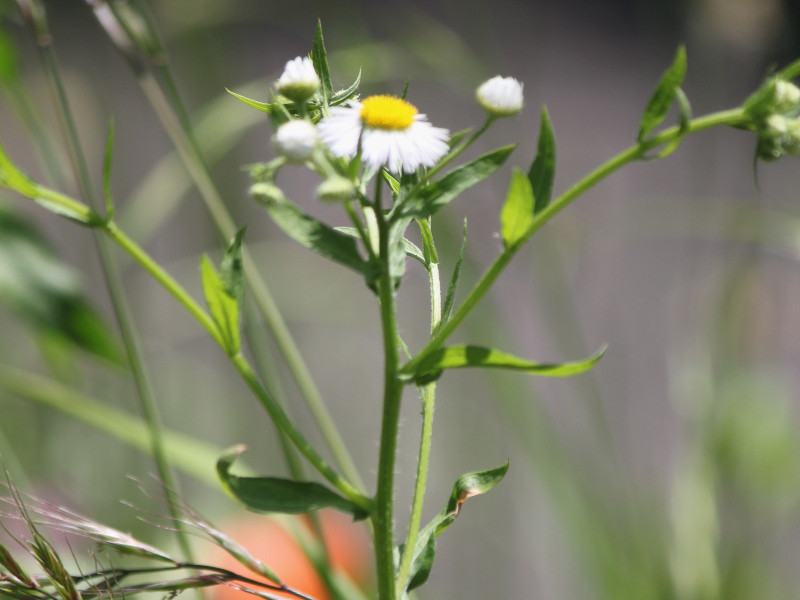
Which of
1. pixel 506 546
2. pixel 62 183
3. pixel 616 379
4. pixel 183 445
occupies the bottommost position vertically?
pixel 506 546

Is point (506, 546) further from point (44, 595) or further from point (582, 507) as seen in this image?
point (44, 595)

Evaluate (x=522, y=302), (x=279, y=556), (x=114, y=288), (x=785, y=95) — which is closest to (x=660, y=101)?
(x=785, y=95)

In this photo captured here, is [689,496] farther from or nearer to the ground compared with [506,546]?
farther from the ground

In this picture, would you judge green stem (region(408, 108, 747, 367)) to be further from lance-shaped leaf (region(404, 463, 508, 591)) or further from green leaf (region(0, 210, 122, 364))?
green leaf (region(0, 210, 122, 364))

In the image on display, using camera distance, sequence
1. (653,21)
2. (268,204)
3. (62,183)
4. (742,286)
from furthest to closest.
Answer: (653,21), (742,286), (62,183), (268,204)

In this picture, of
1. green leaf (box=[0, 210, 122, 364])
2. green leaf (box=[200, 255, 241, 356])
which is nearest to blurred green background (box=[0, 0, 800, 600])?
green leaf (box=[0, 210, 122, 364])

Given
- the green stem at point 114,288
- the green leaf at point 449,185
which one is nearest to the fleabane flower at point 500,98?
the green leaf at point 449,185

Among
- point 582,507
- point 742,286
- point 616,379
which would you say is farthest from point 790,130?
point 616,379
